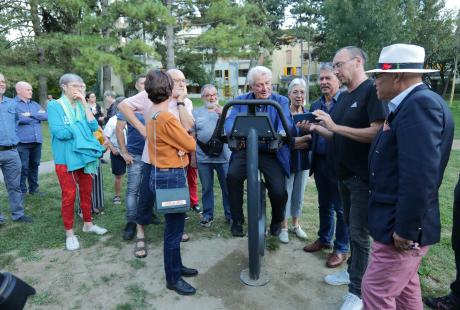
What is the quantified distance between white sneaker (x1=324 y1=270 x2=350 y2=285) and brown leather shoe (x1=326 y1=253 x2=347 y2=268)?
0.69ft

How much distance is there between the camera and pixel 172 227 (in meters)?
2.81

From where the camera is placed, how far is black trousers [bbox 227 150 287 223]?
310cm

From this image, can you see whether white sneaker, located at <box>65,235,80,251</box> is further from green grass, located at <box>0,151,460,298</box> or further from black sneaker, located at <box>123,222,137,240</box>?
black sneaker, located at <box>123,222,137,240</box>

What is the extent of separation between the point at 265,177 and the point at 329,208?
877 millimetres

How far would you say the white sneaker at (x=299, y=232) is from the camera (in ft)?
13.1

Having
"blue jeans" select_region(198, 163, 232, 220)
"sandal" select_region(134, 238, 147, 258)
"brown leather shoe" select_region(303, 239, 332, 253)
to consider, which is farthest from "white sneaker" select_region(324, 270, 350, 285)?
"sandal" select_region(134, 238, 147, 258)

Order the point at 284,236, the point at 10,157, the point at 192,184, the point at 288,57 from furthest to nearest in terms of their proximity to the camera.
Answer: the point at 288,57, the point at 192,184, the point at 10,157, the point at 284,236

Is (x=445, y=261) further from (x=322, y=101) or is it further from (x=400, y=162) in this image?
(x=400, y=162)

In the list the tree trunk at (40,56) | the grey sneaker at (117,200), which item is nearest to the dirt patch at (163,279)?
the grey sneaker at (117,200)

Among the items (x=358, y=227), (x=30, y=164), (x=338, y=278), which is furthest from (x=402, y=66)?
(x=30, y=164)

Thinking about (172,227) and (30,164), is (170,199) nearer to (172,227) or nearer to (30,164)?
(172,227)

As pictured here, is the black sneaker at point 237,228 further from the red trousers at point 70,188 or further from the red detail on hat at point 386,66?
the red detail on hat at point 386,66

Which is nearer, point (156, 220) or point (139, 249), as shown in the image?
point (139, 249)

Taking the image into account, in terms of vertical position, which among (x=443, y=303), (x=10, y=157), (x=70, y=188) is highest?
(x=10, y=157)
